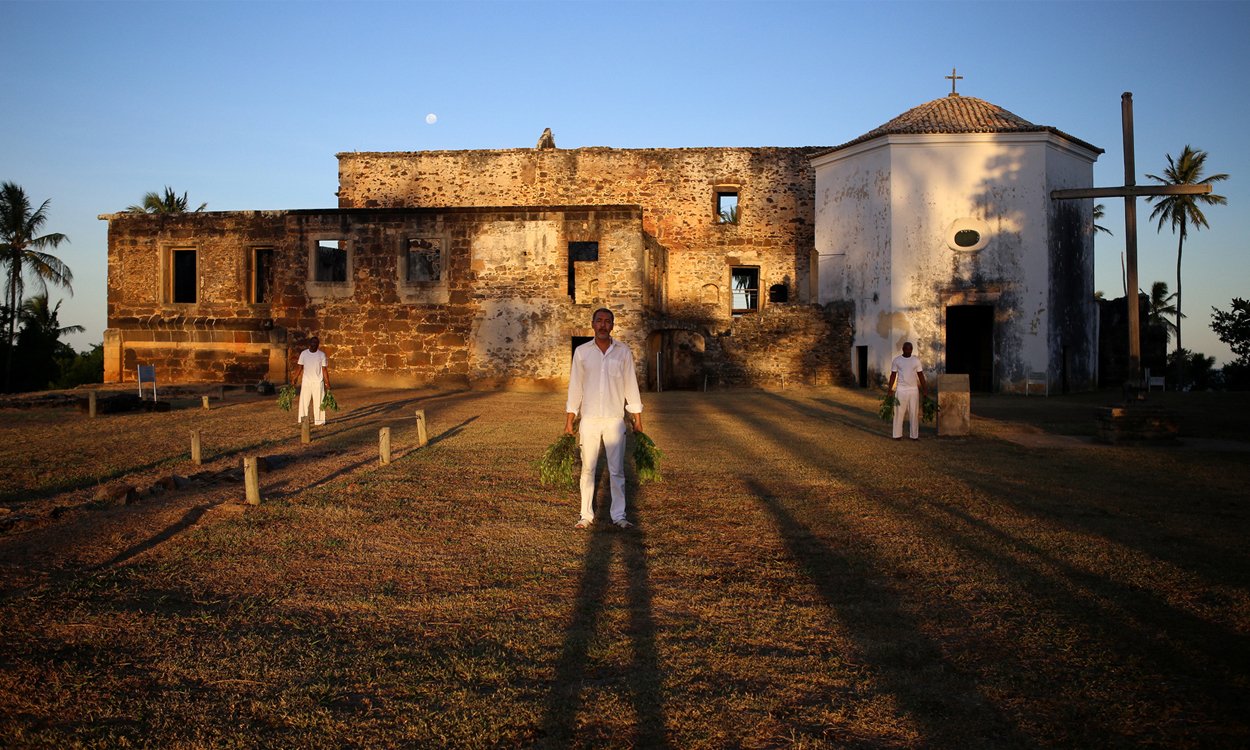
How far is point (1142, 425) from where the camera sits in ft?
39.8

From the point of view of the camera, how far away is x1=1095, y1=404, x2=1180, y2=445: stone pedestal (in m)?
12.1

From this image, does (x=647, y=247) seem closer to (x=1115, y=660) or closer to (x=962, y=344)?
(x=962, y=344)

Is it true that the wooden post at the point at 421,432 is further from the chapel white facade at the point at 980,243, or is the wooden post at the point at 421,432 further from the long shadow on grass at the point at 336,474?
the chapel white facade at the point at 980,243

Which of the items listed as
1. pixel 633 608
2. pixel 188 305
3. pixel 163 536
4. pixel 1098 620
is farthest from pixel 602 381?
pixel 188 305

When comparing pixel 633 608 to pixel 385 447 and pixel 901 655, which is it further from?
pixel 385 447

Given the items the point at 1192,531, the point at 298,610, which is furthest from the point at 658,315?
the point at 298,610

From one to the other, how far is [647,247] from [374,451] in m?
15.0

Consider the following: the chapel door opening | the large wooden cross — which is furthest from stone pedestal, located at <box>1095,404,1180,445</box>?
the chapel door opening

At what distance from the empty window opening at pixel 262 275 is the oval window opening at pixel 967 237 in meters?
19.1

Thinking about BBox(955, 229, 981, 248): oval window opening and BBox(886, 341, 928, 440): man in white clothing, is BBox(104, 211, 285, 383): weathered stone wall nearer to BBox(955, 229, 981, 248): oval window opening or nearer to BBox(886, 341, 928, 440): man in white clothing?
BBox(886, 341, 928, 440): man in white clothing

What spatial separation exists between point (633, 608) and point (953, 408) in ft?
31.7

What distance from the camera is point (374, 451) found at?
1147cm

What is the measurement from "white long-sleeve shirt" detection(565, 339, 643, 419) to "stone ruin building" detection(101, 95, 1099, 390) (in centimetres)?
1569

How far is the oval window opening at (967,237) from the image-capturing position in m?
23.1
